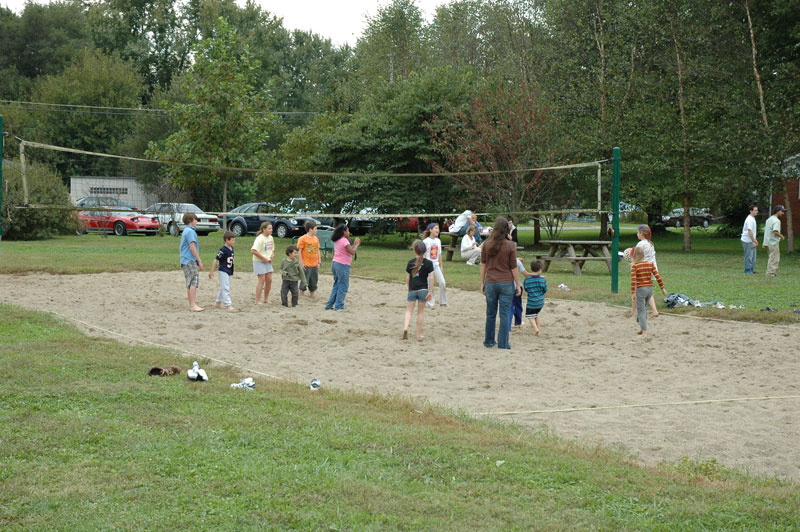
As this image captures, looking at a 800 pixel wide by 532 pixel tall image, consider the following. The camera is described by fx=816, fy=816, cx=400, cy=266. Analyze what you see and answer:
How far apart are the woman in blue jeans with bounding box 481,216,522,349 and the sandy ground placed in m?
0.31

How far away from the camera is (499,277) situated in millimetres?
10453

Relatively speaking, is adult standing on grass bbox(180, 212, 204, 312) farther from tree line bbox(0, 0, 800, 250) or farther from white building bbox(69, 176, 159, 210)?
white building bbox(69, 176, 159, 210)

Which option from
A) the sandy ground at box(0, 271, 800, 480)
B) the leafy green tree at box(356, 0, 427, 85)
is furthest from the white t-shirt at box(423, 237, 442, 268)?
the leafy green tree at box(356, 0, 427, 85)

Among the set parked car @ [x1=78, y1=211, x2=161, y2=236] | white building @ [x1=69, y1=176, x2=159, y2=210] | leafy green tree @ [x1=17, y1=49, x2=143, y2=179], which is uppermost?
leafy green tree @ [x1=17, y1=49, x2=143, y2=179]

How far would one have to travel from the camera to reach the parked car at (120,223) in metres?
34.2

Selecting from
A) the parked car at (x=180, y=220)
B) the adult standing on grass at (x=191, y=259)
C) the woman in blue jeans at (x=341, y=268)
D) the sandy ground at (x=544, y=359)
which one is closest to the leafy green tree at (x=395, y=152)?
the parked car at (x=180, y=220)

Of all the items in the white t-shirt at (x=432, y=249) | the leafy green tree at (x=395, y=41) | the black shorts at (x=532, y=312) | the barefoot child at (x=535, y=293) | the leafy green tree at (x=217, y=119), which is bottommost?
the black shorts at (x=532, y=312)

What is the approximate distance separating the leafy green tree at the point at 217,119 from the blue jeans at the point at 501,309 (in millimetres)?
20611

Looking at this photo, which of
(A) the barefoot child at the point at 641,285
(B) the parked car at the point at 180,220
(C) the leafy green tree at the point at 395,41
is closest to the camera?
(A) the barefoot child at the point at 641,285

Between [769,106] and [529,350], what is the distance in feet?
65.3

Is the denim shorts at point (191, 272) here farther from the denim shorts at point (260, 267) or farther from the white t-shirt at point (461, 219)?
the white t-shirt at point (461, 219)

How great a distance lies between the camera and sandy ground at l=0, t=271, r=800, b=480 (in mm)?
6516

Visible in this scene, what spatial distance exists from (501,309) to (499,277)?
0.41 meters

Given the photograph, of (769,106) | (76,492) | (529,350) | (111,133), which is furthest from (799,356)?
(111,133)
